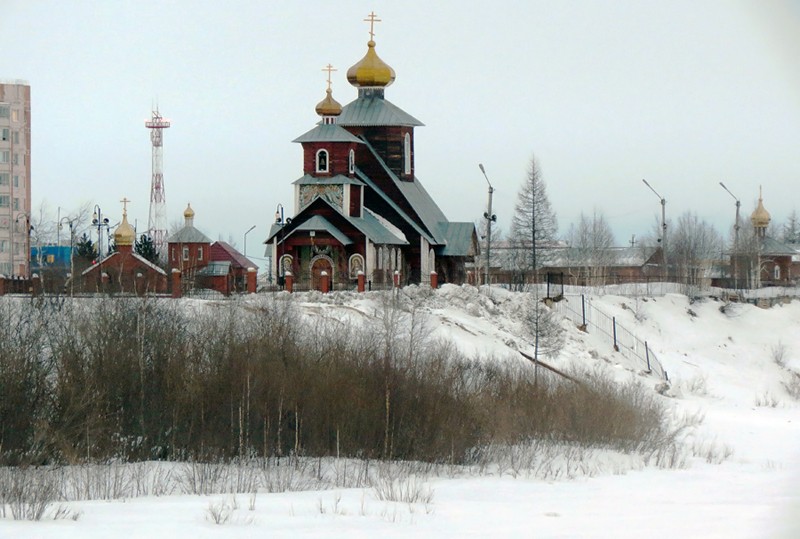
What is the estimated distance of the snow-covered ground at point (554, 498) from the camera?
15.1m

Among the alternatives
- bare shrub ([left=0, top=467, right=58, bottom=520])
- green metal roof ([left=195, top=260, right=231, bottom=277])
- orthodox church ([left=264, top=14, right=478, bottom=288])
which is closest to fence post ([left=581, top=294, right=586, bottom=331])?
orthodox church ([left=264, top=14, right=478, bottom=288])

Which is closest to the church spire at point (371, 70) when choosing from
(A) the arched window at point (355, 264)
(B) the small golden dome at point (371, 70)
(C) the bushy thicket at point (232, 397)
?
(B) the small golden dome at point (371, 70)

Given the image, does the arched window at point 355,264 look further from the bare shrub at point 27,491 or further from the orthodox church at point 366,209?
the bare shrub at point 27,491

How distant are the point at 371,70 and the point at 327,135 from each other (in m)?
6.35

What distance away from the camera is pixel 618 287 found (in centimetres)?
5378

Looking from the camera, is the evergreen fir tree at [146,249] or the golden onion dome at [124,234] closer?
the golden onion dome at [124,234]

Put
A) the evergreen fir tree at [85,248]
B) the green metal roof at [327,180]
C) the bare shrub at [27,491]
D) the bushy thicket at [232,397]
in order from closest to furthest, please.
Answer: the bare shrub at [27,491], the bushy thicket at [232,397], the green metal roof at [327,180], the evergreen fir tree at [85,248]

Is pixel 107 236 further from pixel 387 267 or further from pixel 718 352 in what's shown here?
pixel 718 352

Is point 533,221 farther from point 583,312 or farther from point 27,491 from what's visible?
point 27,491

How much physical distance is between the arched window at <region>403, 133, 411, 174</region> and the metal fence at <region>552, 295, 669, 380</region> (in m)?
10.8

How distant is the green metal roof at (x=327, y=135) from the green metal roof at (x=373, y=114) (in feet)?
12.1

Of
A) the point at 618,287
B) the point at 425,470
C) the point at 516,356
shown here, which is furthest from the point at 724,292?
the point at 425,470

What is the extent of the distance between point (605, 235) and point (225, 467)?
63.1 metres

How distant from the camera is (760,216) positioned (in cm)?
7344
